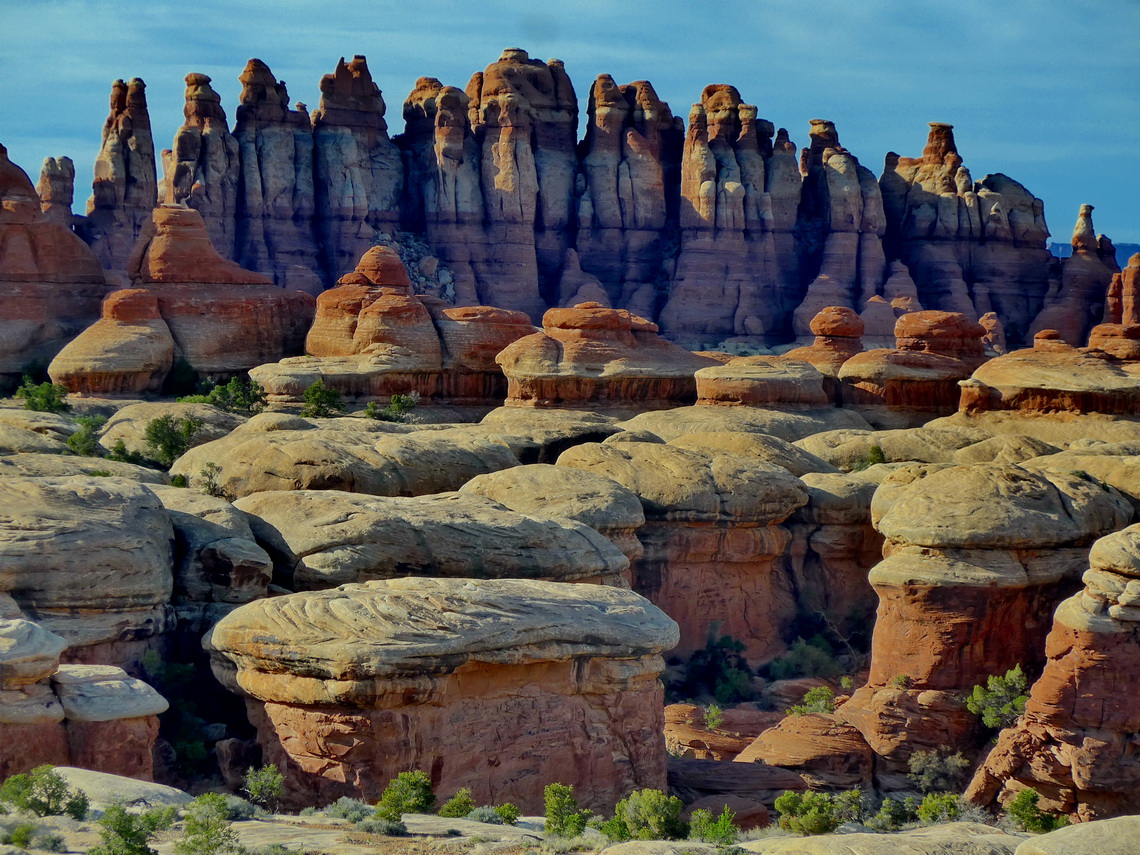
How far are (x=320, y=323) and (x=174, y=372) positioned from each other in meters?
4.39

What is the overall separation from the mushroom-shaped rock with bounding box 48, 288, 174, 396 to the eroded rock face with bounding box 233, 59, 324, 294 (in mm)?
41787

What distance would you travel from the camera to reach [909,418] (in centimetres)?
4494

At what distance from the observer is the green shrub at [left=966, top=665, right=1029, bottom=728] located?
21.5 metres

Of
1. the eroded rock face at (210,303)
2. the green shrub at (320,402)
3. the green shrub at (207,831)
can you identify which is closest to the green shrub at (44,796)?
the green shrub at (207,831)

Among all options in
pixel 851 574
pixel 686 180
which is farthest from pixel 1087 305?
pixel 851 574

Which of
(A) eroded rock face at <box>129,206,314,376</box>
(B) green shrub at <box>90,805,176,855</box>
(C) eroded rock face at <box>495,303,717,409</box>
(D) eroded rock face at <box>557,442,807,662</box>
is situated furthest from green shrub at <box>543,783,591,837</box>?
(A) eroded rock face at <box>129,206,314,376</box>

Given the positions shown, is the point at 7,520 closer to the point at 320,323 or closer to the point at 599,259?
the point at 320,323

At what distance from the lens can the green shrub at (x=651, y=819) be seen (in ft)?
51.4

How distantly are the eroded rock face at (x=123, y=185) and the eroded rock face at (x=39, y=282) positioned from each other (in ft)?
91.7

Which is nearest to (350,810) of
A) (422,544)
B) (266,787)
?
(266,787)

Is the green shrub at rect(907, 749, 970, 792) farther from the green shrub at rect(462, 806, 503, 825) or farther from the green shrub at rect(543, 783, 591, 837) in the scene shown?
the green shrub at rect(462, 806, 503, 825)

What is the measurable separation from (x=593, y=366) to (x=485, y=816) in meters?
29.1

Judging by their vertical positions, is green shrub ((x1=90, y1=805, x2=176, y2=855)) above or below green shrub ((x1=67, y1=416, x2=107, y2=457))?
below

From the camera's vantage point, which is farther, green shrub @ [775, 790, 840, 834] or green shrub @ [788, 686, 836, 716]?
green shrub @ [788, 686, 836, 716]
